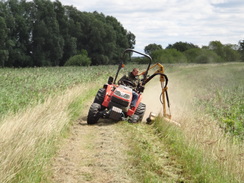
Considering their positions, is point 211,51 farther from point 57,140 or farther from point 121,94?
point 57,140

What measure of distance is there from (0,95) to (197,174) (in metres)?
6.88

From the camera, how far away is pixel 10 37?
5109 centimetres

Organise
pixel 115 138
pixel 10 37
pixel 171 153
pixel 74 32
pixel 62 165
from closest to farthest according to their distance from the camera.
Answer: pixel 62 165 → pixel 171 153 → pixel 115 138 → pixel 10 37 → pixel 74 32

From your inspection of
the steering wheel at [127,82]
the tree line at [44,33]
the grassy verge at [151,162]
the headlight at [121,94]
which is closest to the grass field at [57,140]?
the grassy verge at [151,162]

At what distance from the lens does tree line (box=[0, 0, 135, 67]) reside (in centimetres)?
4997

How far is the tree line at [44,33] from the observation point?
50.0 metres

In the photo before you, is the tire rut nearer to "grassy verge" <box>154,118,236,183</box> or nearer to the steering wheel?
"grassy verge" <box>154,118,236,183</box>

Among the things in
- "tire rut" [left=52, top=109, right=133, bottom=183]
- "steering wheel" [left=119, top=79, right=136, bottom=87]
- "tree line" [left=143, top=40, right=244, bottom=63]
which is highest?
"tree line" [left=143, top=40, right=244, bottom=63]

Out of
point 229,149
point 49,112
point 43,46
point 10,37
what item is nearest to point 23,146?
point 49,112

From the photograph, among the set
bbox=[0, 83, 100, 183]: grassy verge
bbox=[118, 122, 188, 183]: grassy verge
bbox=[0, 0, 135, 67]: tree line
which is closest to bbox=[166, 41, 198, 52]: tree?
bbox=[0, 0, 135, 67]: tree line

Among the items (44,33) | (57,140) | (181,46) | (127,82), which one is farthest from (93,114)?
(181,46)

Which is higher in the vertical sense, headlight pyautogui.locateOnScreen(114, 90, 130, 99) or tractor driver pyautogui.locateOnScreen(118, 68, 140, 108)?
tractor driver pyautogui.locateOnScreen(118, 68, 140, 108)

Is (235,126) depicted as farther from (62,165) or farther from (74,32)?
(74,32)

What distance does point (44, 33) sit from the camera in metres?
53.6
